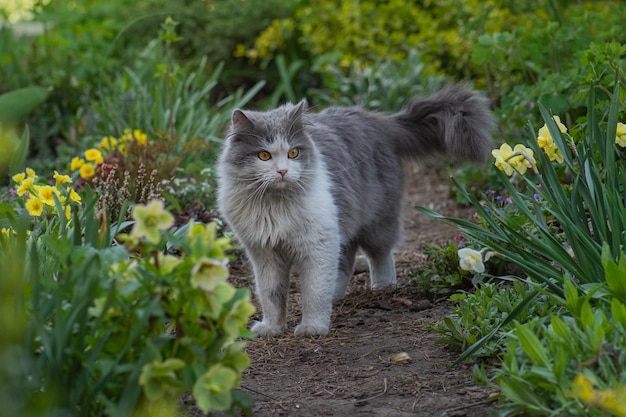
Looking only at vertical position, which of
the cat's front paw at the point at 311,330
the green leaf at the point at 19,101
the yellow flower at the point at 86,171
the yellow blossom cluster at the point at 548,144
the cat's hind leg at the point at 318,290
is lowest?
the cat's front paw at the point at 311,330

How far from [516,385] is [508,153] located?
3.94 ft

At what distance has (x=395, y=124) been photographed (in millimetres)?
5016

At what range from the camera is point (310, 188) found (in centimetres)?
419

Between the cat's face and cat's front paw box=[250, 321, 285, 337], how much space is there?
2.26ft

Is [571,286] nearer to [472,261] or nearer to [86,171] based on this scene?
[472,261]

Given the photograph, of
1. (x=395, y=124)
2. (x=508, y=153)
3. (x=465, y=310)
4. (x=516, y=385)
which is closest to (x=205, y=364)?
(x=516, y=385)

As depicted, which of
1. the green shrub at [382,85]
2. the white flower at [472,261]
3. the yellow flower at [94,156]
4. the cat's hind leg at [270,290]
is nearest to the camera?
the white flower at [472,261]

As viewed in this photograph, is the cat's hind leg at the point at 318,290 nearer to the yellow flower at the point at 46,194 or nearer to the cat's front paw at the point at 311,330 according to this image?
the cat's front paw at the point at 311,330

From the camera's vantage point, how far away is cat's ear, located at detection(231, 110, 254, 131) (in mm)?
4105

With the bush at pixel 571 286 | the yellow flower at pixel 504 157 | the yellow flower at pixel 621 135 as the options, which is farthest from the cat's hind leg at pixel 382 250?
the yellow flower at pixel 621 135

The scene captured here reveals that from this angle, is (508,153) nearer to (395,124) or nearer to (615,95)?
(615,95)

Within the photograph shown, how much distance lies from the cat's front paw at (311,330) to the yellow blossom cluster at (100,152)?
1.82 metres

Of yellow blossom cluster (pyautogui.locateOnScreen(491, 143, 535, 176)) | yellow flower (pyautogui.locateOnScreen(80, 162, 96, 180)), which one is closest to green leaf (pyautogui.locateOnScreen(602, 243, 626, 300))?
yellow blossom cluster (pyautogui.locateOnScreen(491, 143, 535, 176))

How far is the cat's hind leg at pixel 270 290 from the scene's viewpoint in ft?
14.1
